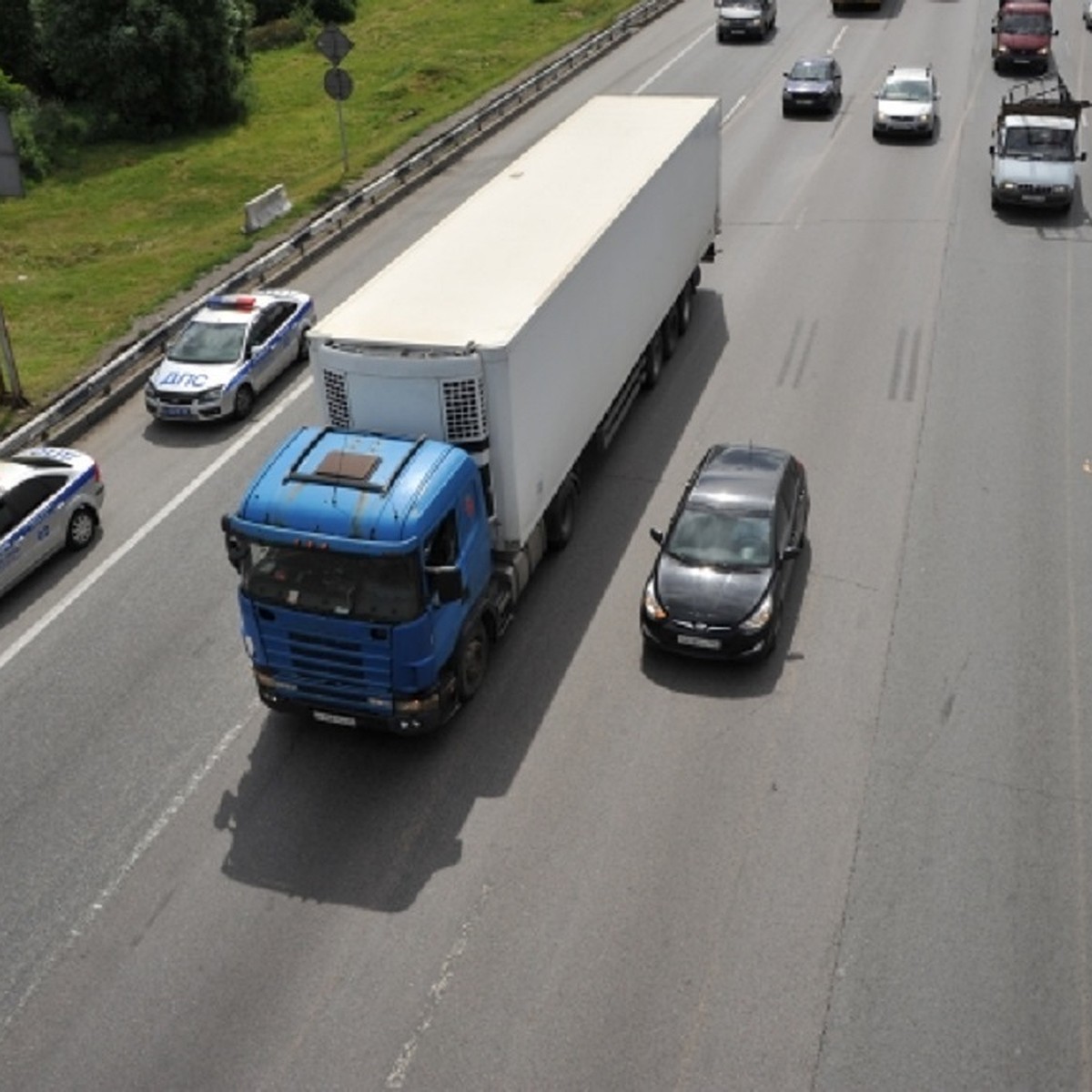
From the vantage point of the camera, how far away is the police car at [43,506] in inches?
737

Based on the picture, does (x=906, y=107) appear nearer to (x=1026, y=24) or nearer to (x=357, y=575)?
(x=1026, y=24)

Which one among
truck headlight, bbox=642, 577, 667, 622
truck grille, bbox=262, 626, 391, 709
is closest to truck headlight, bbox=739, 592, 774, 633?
truck headlight, bbox=642, 577, 667, 622

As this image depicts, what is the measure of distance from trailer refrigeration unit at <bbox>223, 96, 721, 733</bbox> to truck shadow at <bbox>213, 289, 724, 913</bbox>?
1.81 ft

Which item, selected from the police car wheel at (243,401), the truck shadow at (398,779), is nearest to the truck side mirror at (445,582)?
the truck shadow at (398,779)

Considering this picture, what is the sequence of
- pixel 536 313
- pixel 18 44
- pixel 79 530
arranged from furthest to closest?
1. pixel 18 44
2. pixel 79 530
3. pixel 536 313

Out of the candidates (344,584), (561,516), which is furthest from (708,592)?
(344,584)

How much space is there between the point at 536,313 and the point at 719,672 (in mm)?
5151

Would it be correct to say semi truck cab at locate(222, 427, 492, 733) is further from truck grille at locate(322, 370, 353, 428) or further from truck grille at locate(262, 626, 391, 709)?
truck grille at locate(322, 370, 353, 428)

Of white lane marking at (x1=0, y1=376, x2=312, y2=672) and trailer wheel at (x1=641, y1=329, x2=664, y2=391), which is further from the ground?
trailer wheel at (x1=641, y1=329, x2=664, y2=391)

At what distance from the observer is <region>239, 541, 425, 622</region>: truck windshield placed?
44.9ft

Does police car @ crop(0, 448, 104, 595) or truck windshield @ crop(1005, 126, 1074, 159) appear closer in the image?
police car @ crop(0, 448, 104, 595)

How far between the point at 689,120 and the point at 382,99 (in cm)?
2570

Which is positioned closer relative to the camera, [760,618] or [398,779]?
[398,779]

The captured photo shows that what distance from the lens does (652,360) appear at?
23.2m
